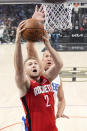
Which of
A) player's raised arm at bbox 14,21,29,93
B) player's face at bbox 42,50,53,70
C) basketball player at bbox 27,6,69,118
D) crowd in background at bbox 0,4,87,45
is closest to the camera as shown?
player's raised arm at bbox 14,21,29,93

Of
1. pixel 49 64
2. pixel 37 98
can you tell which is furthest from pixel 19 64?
pixel 49 64

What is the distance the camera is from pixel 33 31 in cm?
184

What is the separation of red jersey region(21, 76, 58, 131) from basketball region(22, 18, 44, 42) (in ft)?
1.18

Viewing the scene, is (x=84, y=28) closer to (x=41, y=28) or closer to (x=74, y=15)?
(x=74, y=15)

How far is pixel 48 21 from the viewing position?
3189 mm

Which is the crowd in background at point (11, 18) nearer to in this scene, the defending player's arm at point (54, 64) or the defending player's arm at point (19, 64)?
the defending player's arm at point (54, 64)

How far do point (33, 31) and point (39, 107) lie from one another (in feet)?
2.00

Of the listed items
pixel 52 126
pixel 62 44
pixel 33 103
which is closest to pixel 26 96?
pixel 33 103

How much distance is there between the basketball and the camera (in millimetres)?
1794

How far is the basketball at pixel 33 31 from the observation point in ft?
5.89

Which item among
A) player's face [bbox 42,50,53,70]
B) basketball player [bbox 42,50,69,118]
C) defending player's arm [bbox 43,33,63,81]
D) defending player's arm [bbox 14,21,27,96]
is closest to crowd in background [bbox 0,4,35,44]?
basketball player [bbox 42,50,69,118]

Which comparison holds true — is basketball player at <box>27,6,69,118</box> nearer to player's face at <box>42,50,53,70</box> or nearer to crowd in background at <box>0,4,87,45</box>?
player's face at <box>42,50,53,70</box>

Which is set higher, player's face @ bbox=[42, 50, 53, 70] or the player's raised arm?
the player's raised arm

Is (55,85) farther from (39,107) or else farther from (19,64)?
(19,64)
